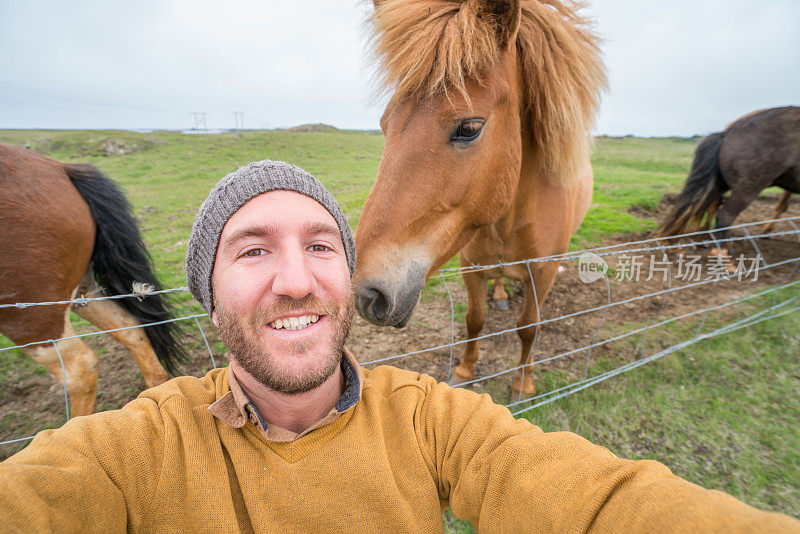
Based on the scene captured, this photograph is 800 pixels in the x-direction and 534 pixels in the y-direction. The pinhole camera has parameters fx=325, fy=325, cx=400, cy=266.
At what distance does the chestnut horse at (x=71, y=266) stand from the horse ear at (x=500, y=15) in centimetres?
314

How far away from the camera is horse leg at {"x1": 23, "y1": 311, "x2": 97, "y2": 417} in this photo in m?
2.36

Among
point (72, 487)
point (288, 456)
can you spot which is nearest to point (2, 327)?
point (72, 487)

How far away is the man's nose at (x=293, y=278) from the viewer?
3.45 ft

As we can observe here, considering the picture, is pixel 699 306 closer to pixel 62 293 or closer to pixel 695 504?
pixel 695 504

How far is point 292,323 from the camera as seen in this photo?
3.57ft

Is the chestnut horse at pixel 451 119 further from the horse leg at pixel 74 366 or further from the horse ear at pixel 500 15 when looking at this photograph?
the horse leg at pixel 74 366

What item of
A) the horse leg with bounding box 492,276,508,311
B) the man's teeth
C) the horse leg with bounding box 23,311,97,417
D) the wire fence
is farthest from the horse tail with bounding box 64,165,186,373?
the horse leg with bounding box 492,276,508,311

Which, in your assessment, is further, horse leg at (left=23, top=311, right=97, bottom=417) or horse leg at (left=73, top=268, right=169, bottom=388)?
horse leg at (left=73, top=268, right=169, bottom=388)

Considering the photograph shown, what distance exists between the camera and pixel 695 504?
0.71 meters

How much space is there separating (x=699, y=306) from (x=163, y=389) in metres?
5.87

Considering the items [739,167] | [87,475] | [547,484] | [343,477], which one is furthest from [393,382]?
[739,167]

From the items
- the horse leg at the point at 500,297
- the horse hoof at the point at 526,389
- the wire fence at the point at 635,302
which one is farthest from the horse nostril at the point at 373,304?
the horse leg at the point at 500,297

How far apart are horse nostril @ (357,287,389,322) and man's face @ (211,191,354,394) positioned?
1.03ft

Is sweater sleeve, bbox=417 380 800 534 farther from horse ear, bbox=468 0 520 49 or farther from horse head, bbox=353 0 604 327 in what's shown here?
horse ear, bbox=468 0 520 49
